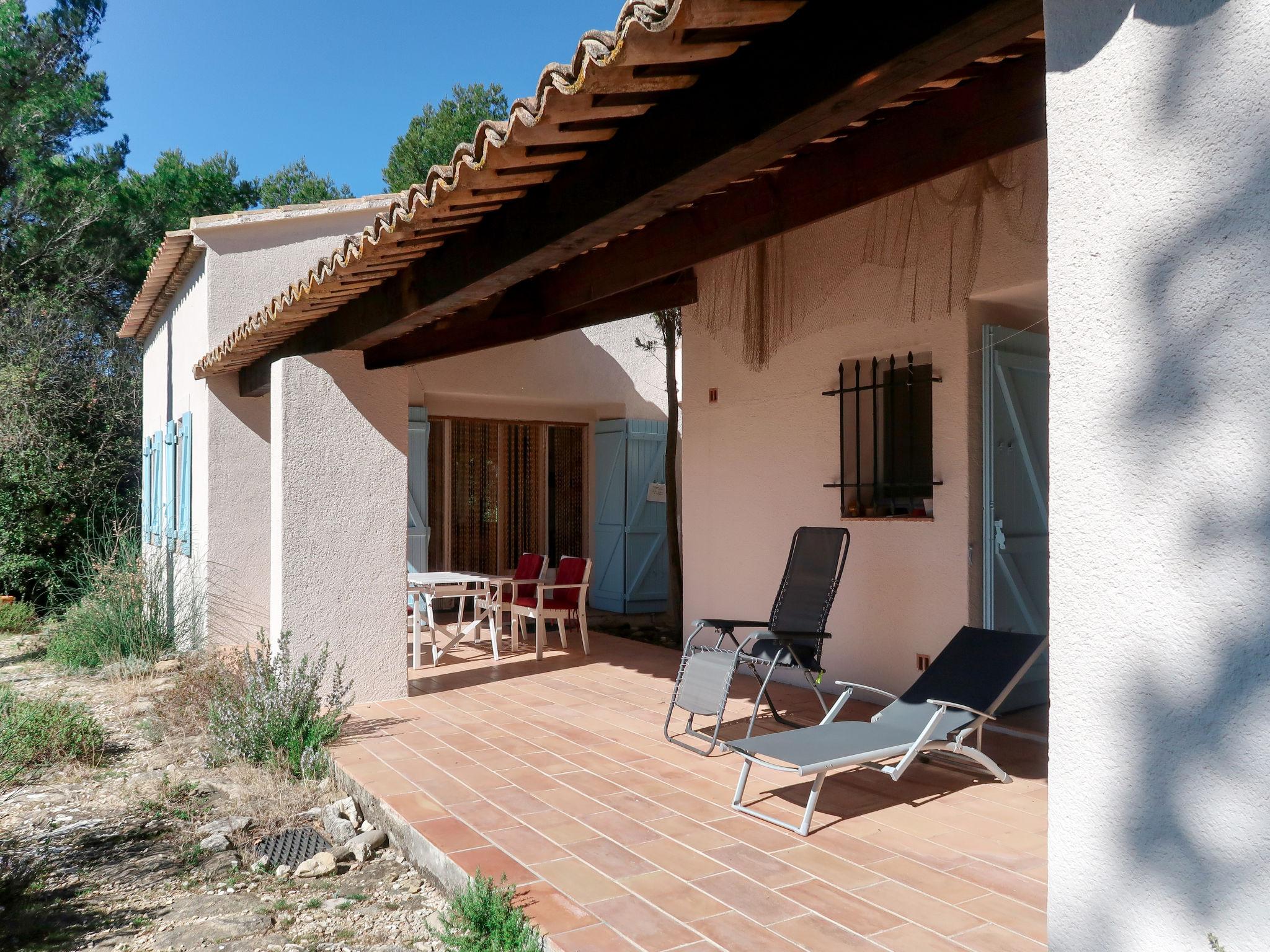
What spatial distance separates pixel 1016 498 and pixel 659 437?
5.92 metres

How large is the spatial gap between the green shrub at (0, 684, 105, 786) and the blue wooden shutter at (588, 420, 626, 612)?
6078 mm

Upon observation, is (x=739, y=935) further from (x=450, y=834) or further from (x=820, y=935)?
(x=450, y=834)

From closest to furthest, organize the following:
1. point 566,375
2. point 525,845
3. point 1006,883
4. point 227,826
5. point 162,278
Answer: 1. point 1006,883
2. point 525,845
3. point 227,826
4. point 162,278
5. point 566,375

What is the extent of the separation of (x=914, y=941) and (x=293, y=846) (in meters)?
2.60

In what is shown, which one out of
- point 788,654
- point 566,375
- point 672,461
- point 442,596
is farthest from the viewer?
point 566,375

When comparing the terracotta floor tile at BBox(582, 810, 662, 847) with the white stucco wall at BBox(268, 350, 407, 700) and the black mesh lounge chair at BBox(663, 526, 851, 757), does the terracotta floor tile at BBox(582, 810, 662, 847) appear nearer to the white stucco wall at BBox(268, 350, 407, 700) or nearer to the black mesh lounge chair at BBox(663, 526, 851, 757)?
the black mesh lounge chair at BBox(663, 526, 851, 757)

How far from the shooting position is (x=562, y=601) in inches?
315

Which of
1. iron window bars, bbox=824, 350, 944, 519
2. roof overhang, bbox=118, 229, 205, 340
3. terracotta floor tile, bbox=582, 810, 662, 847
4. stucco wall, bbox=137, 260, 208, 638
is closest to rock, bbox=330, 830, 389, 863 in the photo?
terracotta floor tile, bbox=582, 810, 662, 847

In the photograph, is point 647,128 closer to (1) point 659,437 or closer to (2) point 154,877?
(2) point 154,877

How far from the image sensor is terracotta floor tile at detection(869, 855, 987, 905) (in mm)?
3111

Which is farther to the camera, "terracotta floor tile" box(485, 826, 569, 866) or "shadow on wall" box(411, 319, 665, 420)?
"shadow on wall" box(411, 319, 665, 420)

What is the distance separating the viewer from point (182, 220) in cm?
1662

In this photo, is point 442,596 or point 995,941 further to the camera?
point 442,596

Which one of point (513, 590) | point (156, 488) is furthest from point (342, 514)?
point (156, 488)
